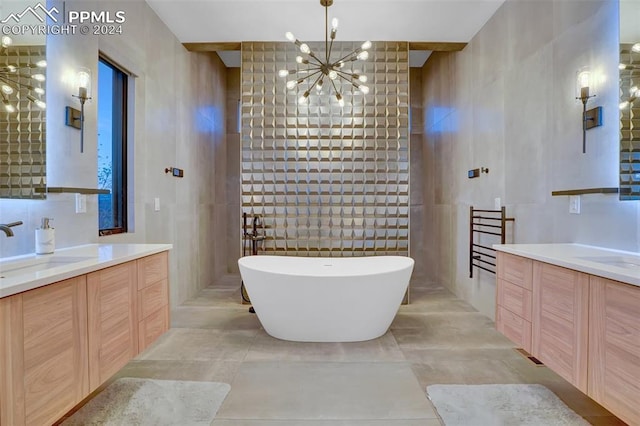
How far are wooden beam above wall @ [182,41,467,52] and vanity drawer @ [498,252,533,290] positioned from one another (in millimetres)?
2748

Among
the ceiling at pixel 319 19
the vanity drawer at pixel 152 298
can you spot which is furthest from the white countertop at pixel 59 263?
the ceiling at pixel 319 19

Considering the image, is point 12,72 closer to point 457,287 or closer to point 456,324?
point 456,324

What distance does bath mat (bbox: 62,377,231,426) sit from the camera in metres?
1.78

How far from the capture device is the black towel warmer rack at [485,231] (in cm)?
297

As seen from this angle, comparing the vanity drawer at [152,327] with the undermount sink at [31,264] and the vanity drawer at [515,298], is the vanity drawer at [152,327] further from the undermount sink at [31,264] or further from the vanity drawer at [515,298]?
the vanity drawer at [515,298]

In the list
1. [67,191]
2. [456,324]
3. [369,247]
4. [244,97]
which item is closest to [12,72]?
[67,191]

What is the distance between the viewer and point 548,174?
253 centimetres

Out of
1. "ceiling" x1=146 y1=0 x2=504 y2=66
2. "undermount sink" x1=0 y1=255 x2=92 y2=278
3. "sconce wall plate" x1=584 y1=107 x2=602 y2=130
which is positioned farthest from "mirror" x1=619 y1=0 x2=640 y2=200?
"undermount sink" x1=0 y1=255 x2=92 y2=278

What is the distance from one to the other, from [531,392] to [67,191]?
9.88 feet

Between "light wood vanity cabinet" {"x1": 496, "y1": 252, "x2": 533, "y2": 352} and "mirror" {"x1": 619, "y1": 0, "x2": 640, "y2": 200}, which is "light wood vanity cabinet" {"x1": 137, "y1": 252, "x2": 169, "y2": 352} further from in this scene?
"mirror" {"x1": 619, "y1": 0, "x2": 640, "y2": 200}

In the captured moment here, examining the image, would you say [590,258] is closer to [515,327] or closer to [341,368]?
[515,327]

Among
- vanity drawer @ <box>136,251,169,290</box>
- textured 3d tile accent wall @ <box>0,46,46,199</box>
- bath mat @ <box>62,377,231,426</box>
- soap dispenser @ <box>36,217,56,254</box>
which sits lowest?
bath mat @ <box>62,377,231,426</box>

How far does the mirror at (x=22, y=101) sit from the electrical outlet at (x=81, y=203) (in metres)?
0.29

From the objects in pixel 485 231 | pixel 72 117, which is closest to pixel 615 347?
pixel 485 231
